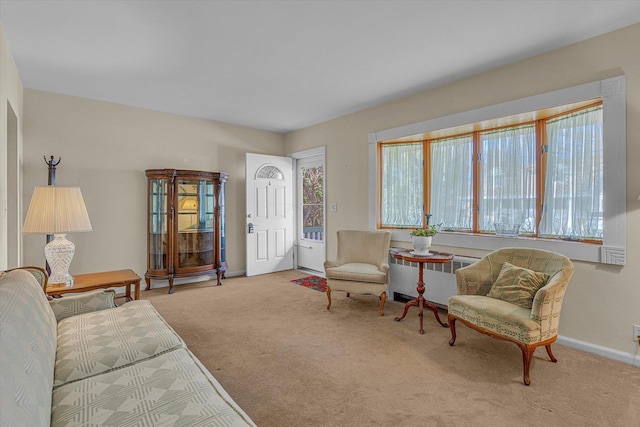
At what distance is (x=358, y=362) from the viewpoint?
2346mm

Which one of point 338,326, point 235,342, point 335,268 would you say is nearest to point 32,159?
point 235,342

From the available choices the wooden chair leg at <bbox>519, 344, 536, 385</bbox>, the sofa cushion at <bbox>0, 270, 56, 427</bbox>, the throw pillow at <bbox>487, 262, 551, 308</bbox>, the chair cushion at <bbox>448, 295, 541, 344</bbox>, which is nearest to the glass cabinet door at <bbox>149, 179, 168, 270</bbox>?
the sofa cushion at <bbox>0, 270, 56, 427</bbox>

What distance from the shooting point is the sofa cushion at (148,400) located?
1.04 metres

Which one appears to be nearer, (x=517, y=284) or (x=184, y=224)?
(x=517, y=284)

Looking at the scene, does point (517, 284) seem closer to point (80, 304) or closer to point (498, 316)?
point (498, 316)

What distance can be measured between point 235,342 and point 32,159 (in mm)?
3255

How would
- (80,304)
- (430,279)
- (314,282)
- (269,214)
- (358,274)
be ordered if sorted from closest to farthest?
1. (80,304)
2. (358,274)
3. (430,279)
4. (314,282)
5. (269,214)

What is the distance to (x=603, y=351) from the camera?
2.46 meters

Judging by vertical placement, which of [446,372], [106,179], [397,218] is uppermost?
[106,179]

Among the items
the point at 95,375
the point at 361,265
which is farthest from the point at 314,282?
the point at 95,375

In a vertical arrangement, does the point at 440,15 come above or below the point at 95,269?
above

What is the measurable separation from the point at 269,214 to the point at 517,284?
3.78 m

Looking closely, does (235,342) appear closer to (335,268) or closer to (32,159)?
(335,268)

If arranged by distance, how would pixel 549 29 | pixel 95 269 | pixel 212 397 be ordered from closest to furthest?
pixel 212 397 < pixel 549 29 < pixel 95 269
